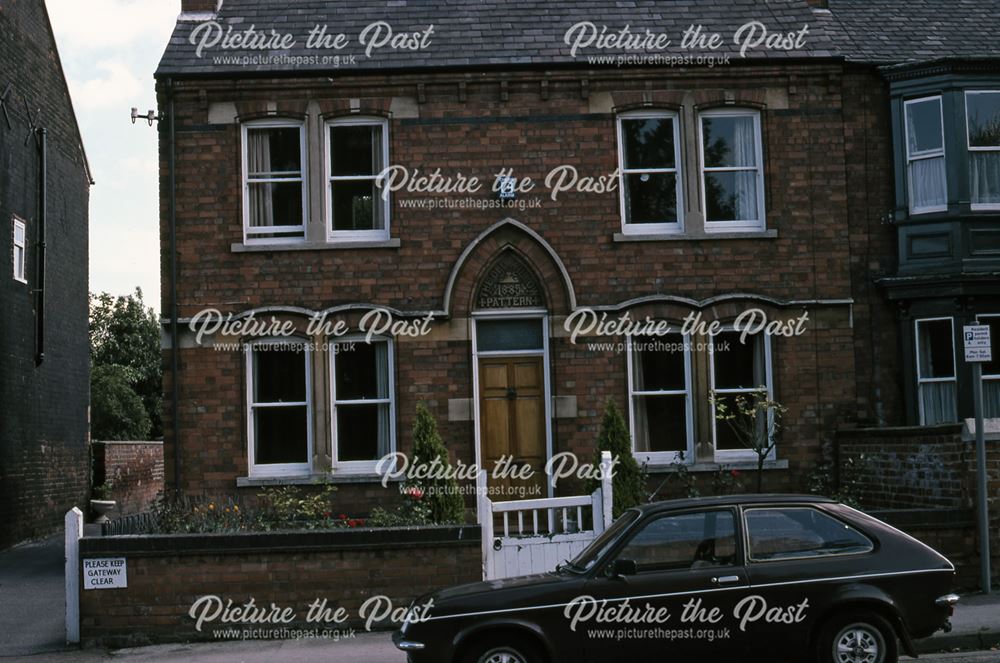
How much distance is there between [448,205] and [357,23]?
3330 millimetres

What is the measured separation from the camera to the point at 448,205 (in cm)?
1756

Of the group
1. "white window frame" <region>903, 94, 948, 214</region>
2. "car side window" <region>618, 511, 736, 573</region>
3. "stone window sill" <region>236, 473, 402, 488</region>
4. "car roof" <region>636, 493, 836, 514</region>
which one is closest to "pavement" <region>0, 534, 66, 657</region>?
"stone window sill" <region>236, 473, 402, 488</region>

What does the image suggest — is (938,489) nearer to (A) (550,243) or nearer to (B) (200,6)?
(A) (550,243)

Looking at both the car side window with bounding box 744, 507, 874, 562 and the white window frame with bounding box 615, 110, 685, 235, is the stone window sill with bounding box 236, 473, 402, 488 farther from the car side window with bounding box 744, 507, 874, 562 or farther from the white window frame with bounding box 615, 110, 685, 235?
the car side window with bounding box 744, 507, 874, 562

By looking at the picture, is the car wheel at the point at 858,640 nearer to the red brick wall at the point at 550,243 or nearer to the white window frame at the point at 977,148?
the red brick wall at the point at 550,243

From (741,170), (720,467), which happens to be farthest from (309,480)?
(741,170)

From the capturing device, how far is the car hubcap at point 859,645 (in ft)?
30.4

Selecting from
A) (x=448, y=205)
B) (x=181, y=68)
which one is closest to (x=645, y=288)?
(x=448, y=205)

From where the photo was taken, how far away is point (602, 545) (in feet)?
31.8

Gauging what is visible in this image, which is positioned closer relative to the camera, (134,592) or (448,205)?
(134,592)

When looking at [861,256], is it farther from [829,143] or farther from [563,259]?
[563,259]

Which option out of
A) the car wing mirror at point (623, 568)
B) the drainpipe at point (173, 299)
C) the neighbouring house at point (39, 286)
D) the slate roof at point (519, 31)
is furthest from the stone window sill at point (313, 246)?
the car wing mirror at point (623, 568)

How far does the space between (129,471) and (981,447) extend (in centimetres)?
2259

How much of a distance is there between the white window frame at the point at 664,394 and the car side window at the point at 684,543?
25.5 ft
